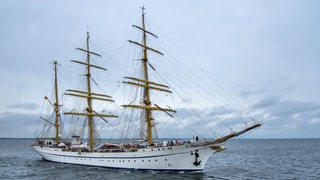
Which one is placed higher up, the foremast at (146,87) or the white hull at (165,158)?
the foremast at (146,87)

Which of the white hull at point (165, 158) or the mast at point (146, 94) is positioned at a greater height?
the mast at point (146, 94)

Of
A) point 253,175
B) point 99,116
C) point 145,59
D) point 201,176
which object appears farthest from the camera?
point 99,116

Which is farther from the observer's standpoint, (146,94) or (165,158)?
(146,94)

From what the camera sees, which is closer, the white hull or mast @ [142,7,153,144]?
the white hull

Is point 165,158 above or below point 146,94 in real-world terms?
below

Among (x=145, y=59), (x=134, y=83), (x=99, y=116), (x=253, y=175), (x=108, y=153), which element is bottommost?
(x=253, y=175)

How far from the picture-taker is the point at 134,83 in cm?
4338

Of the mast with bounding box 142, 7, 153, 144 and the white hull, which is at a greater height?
the mast with bounding box 142, 7, 153, 144

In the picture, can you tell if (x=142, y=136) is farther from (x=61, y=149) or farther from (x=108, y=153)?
(x=61, y=149)

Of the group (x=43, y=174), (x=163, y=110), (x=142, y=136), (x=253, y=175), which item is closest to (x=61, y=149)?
(x=43, y=174)

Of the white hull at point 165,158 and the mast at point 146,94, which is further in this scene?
the mast at point 146,94

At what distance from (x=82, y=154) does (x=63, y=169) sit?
3327 millimetres

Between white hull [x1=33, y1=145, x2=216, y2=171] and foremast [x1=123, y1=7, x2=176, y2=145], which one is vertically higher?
foremast [x1=123, y1=7, x2=176, y2=145]

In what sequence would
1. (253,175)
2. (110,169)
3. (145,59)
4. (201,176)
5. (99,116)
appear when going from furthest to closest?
(99,116), (145,59), (110,169), (253,175), (201,176)
